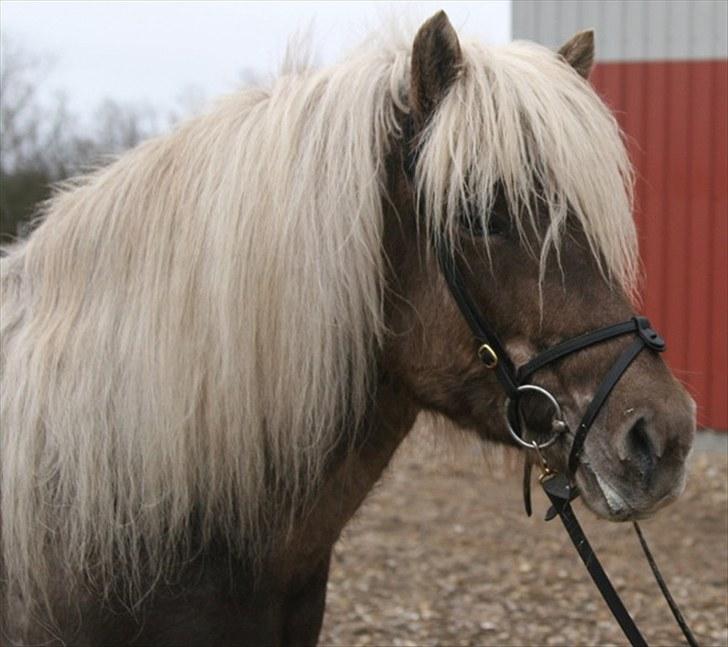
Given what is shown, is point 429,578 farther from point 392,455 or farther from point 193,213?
point 193,213

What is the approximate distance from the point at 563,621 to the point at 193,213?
12.1 ft

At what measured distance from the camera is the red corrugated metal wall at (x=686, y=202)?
7387mm

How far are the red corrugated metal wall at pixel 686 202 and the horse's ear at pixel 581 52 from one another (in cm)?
517

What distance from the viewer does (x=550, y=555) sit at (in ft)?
19.6

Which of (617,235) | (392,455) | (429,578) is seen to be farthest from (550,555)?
(617,235)

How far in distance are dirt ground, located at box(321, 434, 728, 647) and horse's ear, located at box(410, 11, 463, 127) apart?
2453mm

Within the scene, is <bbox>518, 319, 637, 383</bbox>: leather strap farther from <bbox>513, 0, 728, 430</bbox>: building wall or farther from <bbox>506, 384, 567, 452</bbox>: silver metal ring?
<bbox>513, 0, 728, 430</bbox>: building wall

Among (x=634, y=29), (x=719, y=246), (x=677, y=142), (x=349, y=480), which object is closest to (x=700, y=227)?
(x=719, y=246)

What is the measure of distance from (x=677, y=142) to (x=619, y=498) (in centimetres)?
609

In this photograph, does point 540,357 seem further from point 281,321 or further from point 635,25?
point 635,25

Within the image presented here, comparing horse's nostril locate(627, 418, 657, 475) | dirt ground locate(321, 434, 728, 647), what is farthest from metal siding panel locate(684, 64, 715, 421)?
horse's nostril locate(627, 418, 657, 475)

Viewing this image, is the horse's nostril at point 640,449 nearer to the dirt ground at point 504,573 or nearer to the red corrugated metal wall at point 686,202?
the dirt ground at point 504,573

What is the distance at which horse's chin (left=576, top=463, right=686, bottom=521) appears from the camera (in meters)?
1.90

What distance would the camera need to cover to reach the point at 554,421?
6.56 feet
